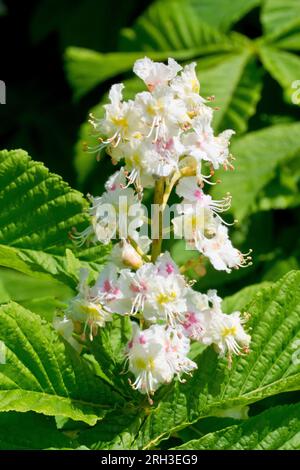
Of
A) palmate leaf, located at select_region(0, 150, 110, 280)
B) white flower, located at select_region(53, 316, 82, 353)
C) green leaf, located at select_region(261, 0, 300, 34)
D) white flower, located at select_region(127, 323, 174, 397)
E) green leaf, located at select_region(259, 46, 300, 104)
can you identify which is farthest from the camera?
green leaf, located at select_region(261, 0, 300, 34)

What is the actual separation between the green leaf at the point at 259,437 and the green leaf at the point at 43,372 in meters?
0.18

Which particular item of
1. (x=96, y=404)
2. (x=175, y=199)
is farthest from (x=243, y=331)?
(x=175, y=199)

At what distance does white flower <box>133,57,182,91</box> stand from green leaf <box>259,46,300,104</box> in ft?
4.27

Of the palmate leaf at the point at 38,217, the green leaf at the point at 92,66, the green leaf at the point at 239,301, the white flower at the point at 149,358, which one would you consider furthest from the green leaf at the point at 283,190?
the white flower at the point at 149,358

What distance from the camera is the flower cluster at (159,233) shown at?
1.51 meters

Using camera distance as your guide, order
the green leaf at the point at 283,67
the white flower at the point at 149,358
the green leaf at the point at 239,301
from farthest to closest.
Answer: the green leaf at the point at 283,67
the green leaf at the point at 239,301
the white flower at the point at 149,358

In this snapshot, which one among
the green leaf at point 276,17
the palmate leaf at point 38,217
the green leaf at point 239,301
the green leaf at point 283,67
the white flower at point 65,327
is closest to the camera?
the white flower at point 65,327

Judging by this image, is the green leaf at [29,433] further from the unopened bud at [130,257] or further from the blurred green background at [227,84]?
the blurred green background at [227,84]

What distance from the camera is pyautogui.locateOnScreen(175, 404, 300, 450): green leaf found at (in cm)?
152

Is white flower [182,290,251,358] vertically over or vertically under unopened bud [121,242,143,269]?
under

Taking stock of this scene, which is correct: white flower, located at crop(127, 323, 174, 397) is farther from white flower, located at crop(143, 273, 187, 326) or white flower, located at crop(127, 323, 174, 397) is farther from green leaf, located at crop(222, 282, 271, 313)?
green leaf, located at crop(222, 282, 271, 313)

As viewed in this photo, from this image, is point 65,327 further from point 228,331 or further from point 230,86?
point 230,86

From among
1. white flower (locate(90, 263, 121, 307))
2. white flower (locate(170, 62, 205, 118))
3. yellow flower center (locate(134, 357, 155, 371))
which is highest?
white flower (locate(170, 62, 205, 118))

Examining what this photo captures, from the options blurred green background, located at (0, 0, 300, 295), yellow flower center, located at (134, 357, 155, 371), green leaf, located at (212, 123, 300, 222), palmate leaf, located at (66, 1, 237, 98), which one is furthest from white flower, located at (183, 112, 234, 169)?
palmate leaf, located at (66, 1, 237, 98)
